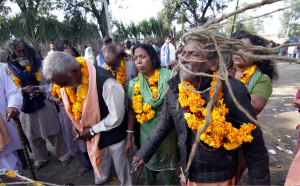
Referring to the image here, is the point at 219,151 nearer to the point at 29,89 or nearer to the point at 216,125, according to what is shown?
the point at 216,125

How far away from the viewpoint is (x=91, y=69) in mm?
2068

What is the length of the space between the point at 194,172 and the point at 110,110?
46.5 inches

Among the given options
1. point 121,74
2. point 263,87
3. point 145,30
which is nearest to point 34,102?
point 121,74

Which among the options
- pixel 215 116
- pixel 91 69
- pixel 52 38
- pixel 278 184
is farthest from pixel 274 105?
pixel 52 38

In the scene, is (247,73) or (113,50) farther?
(113,50)

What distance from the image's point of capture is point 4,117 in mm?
2283

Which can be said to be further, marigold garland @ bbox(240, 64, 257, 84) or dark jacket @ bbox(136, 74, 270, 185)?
marigold garland @ bbox(240, 64, 257, 84)

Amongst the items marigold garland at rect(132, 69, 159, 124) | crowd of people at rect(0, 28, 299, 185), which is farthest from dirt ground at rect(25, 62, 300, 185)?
marigold garland at rect(132, 69, 159, 124)

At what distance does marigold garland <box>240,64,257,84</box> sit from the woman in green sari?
91 cm

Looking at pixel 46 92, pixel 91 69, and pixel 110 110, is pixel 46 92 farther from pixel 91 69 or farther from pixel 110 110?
pixel 110 110

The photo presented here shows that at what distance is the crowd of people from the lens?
128 cm

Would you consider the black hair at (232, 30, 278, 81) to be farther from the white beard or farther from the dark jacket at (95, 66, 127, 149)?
the white beard

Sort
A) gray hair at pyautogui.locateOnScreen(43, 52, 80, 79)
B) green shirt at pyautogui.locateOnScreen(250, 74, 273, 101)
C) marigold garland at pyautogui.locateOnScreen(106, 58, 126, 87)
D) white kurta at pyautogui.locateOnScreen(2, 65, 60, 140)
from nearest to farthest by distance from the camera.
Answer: gray hair at pyautogui.locateOnScreen(43, 52, 80, 79) < green shirt at pyautogui.locateOnScreen(250, 74, 273, 101) < white kurta at pyautogui.locateOnScreen(2, 65, 60, 140) < marigold garland at pyautogui.locateOnScreen(106, 58, 126, 87)

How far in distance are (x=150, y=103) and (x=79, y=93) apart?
0.91m
